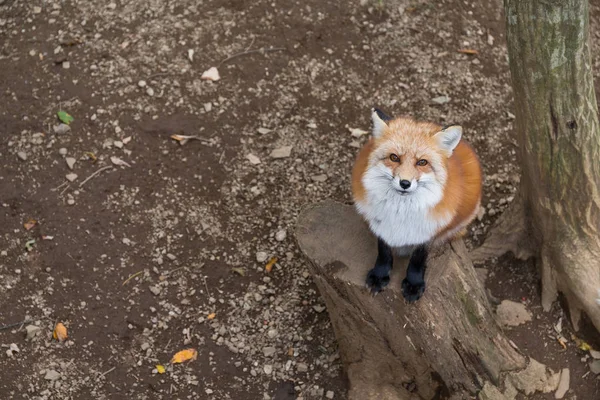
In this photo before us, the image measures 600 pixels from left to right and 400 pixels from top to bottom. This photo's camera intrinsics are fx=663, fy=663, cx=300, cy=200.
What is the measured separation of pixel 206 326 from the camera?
4.49 meters

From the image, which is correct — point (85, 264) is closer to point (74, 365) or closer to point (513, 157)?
point (74, 365)

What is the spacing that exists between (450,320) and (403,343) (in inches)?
12.5

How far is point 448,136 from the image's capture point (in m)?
3.21

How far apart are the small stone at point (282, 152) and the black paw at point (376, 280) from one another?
1.80 m

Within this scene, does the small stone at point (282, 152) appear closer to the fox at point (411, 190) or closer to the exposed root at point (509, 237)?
the exposed root at point (509, 237)

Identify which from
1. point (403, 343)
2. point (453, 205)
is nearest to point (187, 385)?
point (403, 343)

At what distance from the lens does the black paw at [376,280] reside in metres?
3.50

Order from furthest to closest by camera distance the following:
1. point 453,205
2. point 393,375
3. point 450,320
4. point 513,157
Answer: point 513,157 → point 393,375 → point 450,320 → point 453,205

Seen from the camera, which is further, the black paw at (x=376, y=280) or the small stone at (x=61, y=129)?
the small stone at (x=61, y=129)

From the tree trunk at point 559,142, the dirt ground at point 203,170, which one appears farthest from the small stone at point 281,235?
the tree trunk at point 559,142

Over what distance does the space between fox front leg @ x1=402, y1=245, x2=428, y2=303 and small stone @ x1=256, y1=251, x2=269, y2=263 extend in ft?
4.85

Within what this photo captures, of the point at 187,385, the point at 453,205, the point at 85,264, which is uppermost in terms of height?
the point at 453,205

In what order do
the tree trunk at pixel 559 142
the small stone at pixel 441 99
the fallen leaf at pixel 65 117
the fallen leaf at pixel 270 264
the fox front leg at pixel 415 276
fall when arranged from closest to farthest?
1. the fox front leg at pixel 415 276
2. the tree trunk at pixel 559 142
3. the fallen leaf at pixel 270 264
4. the fallen leaf at pixel 65 117
5. the small stone at pixel 441 99

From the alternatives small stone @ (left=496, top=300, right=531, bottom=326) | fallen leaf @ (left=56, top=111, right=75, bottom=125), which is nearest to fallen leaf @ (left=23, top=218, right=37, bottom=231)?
fallen leaf @ (left=56, top=111, right=75, bottom=125)
